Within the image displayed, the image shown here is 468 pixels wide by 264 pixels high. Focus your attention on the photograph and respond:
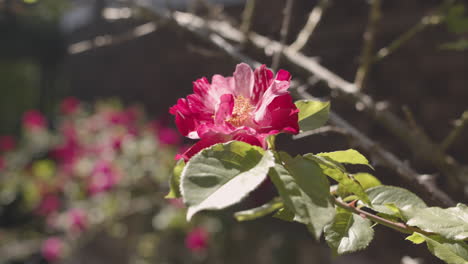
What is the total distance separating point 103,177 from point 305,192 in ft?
8.47

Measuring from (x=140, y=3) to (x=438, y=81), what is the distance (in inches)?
65.6

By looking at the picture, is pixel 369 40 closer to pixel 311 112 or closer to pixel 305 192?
pixel 311 112

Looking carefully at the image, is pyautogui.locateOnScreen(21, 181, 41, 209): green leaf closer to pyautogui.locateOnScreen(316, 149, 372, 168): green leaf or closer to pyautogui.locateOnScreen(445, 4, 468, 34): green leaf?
pyautogui.locateOnScreen(445, 4, 468, 34): green leaf

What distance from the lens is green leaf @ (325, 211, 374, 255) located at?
1.41 ft

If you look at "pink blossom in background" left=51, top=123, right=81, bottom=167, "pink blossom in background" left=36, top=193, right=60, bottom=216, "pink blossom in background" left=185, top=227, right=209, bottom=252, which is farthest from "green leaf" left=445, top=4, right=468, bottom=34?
"pink blossom in background" left=36, top=193, right=60, bottom=216

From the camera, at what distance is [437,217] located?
0.42 m

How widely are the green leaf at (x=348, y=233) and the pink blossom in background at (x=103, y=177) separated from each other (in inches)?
98.5

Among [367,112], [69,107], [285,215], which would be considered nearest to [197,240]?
[69,107]

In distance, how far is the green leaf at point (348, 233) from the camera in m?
0.43

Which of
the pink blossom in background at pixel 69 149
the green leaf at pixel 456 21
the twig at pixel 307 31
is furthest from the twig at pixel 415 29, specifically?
the pink blossom in background at pixel 69 149

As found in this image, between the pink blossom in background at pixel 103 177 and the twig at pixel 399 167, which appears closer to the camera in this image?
the twig at pixel 399 167

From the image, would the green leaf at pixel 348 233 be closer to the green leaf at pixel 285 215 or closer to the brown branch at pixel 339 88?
the green leaf at pixel 285 215

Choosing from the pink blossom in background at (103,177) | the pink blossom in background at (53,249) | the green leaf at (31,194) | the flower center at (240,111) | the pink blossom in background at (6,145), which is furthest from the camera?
the pink blossom in background at (6,145)

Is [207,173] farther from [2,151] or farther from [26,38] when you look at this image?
[26,38]
